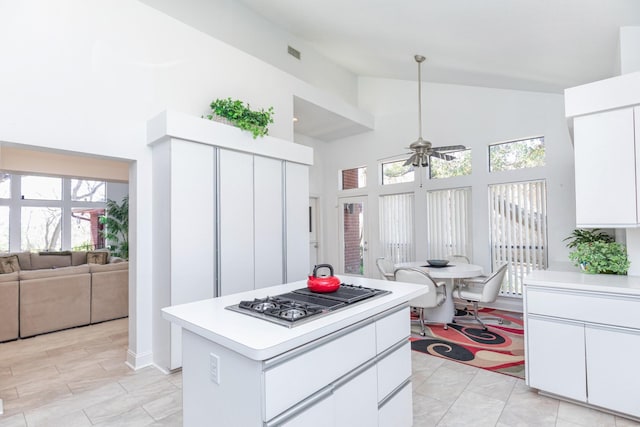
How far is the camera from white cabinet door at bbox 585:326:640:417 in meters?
2.18

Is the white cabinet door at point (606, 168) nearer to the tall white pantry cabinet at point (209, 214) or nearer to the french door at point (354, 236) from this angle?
the tall white pantry cabinet at point (209, 214)

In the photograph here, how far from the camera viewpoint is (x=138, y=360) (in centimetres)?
323

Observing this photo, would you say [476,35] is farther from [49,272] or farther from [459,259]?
[49,272]

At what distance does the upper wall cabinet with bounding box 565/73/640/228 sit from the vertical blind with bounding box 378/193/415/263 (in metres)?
3.74

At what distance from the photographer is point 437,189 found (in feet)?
19.3

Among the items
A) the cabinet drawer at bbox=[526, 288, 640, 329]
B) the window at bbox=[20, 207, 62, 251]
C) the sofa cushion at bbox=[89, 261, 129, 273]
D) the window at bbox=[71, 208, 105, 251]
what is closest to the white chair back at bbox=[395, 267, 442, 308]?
the cabinet drawer at bbox=[526, 288, 640, 329]

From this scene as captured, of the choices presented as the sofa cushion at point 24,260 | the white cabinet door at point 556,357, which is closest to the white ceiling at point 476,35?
the white cabinet door at point 556,357

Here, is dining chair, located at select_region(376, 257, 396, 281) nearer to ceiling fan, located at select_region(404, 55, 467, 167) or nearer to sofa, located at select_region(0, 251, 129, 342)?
ceiling fan, located at select_region(404, 55, 467, 167)

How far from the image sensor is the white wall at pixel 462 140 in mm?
4703

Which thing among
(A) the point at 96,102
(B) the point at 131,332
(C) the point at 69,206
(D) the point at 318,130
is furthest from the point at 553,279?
(C) the point at 69,206

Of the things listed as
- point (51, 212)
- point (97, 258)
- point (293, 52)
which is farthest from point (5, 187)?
point (293, 52)

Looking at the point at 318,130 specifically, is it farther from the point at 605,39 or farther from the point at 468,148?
the point at 605,39

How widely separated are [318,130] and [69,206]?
728 centimetres

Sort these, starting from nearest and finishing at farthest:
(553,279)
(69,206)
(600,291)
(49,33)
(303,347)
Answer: (303,347) < (600,291) < (553,279) < (49,33) < (69,206)
